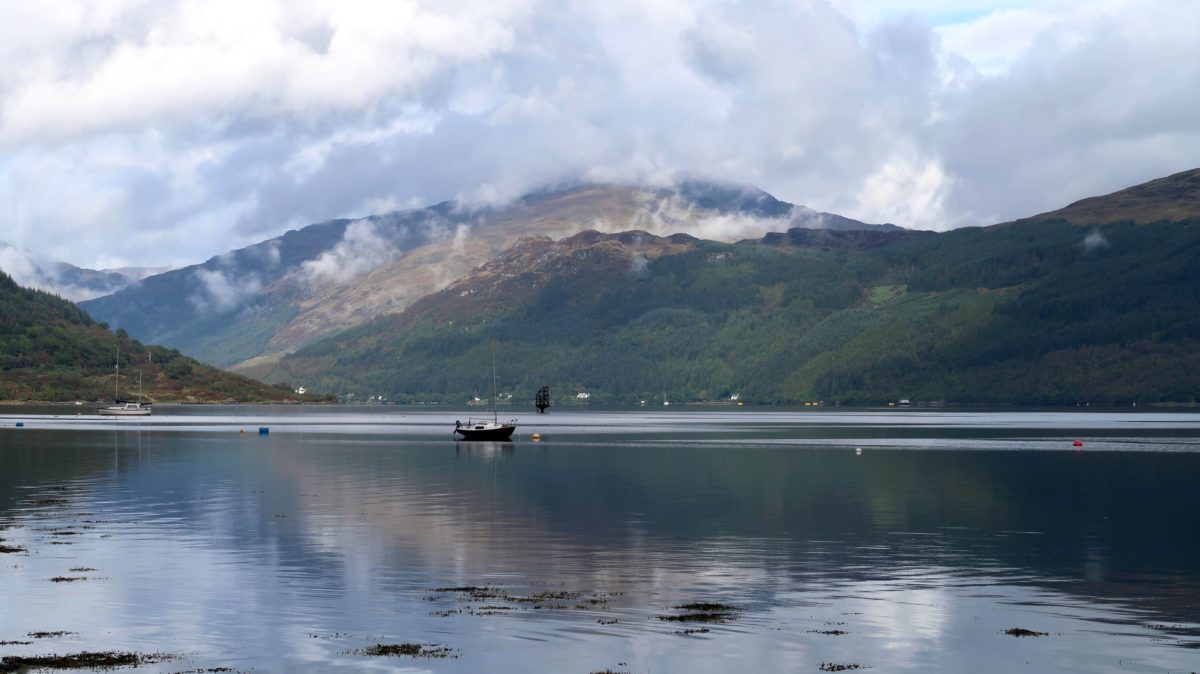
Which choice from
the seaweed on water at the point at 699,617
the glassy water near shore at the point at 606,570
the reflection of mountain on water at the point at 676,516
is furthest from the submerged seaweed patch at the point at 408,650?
the reflection of mountain on water at the point at 676,516

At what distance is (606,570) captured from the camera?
62562 millimetres

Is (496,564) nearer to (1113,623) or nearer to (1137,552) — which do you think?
(1113,623)

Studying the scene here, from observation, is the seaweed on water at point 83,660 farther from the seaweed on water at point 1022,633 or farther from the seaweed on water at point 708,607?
the seaweed on water at point 1022,633

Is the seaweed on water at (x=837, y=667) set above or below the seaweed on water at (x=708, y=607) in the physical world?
below

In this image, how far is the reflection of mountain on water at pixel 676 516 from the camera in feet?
203

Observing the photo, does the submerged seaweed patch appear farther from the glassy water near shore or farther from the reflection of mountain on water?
the reflection of mountain on water

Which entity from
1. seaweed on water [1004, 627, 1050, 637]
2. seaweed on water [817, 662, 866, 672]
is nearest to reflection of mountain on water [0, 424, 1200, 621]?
seaweed on water [1004, 627, 1050, 637]

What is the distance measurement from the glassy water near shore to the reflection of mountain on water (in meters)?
0.35

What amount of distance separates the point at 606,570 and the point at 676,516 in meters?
27.0

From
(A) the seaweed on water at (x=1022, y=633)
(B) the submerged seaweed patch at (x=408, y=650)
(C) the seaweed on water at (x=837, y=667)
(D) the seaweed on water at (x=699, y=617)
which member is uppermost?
(B) the submerged seaweed patch at (x=408, y=650)

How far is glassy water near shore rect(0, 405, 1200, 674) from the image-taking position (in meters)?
44.8

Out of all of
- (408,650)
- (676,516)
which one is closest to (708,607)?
(408,650)

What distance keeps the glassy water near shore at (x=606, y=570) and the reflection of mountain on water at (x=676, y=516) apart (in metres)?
0.35

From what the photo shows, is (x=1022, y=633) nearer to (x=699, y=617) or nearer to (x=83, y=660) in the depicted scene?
(x=699, y=617)
